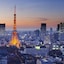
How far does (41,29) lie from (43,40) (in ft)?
1.24

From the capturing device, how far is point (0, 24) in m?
3.42

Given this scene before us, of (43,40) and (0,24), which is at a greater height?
(0,24)

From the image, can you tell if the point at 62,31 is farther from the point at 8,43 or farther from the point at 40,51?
the point at 8,43

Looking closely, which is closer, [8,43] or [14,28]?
[14,28]

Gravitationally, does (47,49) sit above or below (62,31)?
below

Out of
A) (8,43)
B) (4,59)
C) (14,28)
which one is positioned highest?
(14,28)

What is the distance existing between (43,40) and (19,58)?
1.93 feet

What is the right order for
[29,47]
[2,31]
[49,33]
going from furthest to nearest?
[29,47] → [49,33] → [2,31]

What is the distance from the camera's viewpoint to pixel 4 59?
3432 millimetres

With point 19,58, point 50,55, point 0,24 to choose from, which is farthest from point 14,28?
point 50,55

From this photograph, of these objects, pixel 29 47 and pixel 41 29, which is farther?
pixel 29 47

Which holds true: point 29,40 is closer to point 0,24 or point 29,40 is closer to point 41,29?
point 41,29

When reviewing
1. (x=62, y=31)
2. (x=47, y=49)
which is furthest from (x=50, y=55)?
(x=62, y=31)

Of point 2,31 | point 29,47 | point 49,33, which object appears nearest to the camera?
point 2,31
